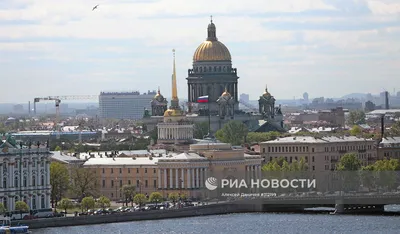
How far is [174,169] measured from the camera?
297 feet

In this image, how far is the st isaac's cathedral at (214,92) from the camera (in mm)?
128625

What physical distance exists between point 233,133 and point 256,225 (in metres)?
43.0

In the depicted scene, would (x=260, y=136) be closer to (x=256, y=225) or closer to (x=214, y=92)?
(x=214, y=92)

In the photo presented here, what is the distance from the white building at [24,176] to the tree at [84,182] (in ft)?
25.0

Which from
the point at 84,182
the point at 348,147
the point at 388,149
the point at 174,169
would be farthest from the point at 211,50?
the point at 84,182

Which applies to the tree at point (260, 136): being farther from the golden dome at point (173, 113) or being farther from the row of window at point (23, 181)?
the row of window at point (23, 181)

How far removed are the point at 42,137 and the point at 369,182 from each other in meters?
61.8

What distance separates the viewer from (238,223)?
76.5 meters

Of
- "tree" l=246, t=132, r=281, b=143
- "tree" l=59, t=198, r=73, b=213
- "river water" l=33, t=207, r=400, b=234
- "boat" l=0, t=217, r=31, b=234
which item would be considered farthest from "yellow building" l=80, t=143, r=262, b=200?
"tree" l=246, t=132, r=281, b=143

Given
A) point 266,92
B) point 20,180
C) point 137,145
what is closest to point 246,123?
point 266,92

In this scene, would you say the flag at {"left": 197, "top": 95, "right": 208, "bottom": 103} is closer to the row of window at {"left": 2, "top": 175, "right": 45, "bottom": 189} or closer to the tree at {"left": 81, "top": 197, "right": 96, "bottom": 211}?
the tree at {"left": 81, "top": 197, "right": 96, "bottom": 211}

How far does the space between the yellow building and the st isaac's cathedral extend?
32.1m

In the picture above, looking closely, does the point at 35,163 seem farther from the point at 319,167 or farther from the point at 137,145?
the point at 137,145

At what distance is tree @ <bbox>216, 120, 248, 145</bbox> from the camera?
11523 cm
